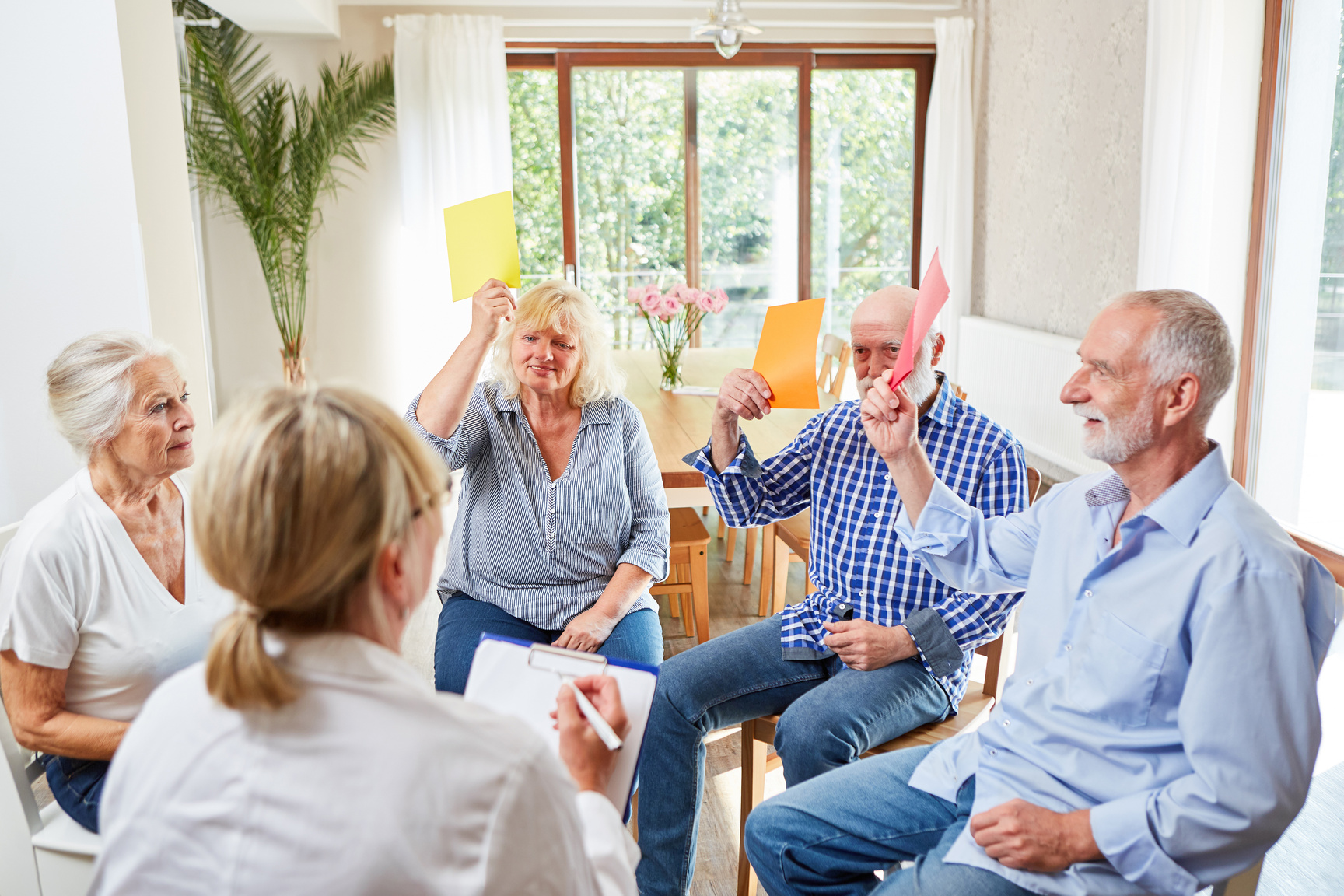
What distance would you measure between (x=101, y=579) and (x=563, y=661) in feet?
2.30

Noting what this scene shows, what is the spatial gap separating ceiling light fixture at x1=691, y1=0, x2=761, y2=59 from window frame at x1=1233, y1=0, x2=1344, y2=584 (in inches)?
70.7

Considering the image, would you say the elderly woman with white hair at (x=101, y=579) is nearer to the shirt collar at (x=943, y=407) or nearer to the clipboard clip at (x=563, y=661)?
the clipboard clip at (x=563, y=661)

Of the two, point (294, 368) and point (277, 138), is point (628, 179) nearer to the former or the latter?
point (277, 138)

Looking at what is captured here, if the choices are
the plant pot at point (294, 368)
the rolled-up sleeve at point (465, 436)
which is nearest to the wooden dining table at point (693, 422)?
the rolled-up sleeve at point (465, 436)

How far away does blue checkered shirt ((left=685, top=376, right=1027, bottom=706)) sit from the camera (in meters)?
1.67

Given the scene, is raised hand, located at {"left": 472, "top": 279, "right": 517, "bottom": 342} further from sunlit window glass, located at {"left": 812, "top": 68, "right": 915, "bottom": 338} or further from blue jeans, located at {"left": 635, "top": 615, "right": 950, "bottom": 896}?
sunlit window glass, located at {"left": 812, "top": 68, "right": 915, "bottom": 338}

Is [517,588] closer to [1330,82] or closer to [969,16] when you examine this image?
[1330,82]

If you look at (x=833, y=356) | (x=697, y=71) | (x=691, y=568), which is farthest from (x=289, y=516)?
(x=697, y=71)

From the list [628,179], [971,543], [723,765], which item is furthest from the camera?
[628,179]

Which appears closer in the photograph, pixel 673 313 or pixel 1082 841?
pixel 1082 841

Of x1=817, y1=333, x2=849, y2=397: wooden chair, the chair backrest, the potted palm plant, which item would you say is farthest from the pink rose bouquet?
the potted palm plant

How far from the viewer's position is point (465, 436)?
188cm

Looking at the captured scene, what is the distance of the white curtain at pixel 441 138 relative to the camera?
5.34 metres

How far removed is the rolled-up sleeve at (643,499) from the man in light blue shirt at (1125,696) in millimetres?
627
